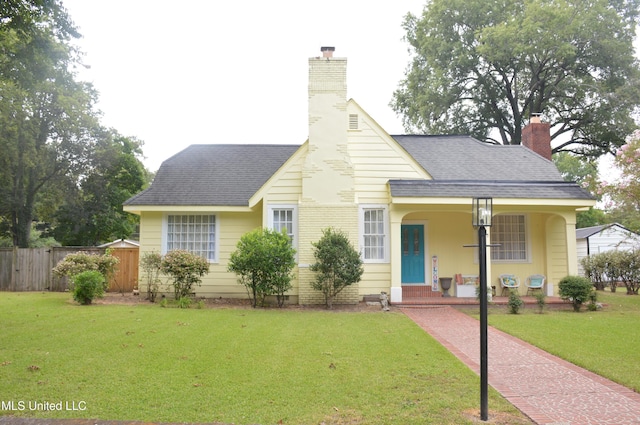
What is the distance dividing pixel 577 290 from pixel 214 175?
1215cm

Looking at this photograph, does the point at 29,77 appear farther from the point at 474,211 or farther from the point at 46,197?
the point at 46,197

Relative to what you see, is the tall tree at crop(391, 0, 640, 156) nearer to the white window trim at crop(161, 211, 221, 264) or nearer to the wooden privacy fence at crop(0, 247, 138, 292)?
the white window trim at crop(161, 211, 221, 264)

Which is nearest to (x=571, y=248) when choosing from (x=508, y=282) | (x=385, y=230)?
(x=508, y=282)

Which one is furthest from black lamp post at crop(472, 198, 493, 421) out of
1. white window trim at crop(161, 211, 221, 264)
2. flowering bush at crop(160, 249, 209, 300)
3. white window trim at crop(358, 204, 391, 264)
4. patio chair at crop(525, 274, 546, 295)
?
white window trim at crop(161, 211, 221, 264)

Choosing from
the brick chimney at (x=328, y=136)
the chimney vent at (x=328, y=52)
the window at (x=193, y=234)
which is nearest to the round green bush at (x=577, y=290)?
the brick chimney at (x=328, y=136)

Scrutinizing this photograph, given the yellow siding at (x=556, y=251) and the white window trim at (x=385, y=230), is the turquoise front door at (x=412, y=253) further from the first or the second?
the yellow siding at (x=556, y=251)

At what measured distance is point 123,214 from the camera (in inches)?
1308

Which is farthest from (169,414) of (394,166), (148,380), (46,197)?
(46,197)

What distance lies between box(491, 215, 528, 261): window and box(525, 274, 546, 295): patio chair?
0.75 m

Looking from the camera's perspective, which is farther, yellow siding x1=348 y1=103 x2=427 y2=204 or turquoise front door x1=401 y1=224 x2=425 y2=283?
turquoise front door x1=401 y1=224 x2=425 y2=283

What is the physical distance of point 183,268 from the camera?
44.4 feet

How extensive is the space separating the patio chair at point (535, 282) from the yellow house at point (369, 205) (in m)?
0.33

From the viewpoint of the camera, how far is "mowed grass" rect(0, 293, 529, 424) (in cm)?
479

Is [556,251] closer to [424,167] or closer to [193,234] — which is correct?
[424,167]
